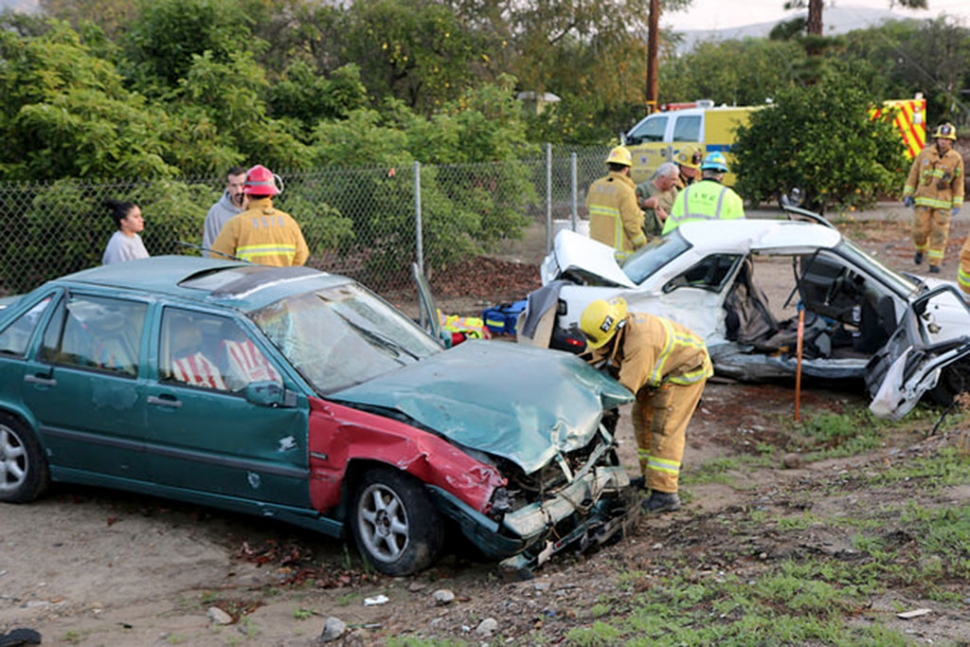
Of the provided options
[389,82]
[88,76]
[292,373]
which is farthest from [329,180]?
[389,82]

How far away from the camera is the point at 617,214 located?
10.0 meters

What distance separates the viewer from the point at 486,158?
1292 cm

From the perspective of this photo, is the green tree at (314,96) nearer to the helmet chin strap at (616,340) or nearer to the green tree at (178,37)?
the green tree at (178,37)

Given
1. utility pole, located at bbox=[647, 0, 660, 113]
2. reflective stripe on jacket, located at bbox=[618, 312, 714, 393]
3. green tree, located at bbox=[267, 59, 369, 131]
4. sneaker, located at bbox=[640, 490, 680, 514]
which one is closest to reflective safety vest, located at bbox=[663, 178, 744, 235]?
reflective stripe on jacket, located at bbox=[618, 312, 714, 393]

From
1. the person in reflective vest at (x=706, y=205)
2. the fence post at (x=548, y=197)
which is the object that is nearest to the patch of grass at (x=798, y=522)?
the person in reflective vest at (x=706, y=205)

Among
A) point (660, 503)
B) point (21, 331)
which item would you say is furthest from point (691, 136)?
point (21, 331)

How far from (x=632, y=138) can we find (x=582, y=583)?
17.7m

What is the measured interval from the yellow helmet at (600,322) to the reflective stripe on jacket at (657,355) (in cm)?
12

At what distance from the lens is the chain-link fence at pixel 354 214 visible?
896 centimetres

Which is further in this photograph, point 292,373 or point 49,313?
point 49,313

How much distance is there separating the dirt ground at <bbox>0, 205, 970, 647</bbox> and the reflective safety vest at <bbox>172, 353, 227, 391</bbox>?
3.01 ft

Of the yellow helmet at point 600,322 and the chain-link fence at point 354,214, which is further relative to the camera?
the chain-link fence at point 354,214

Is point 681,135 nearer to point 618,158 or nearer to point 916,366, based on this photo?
point 618,158

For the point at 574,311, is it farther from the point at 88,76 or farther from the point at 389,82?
the point at 389,82
